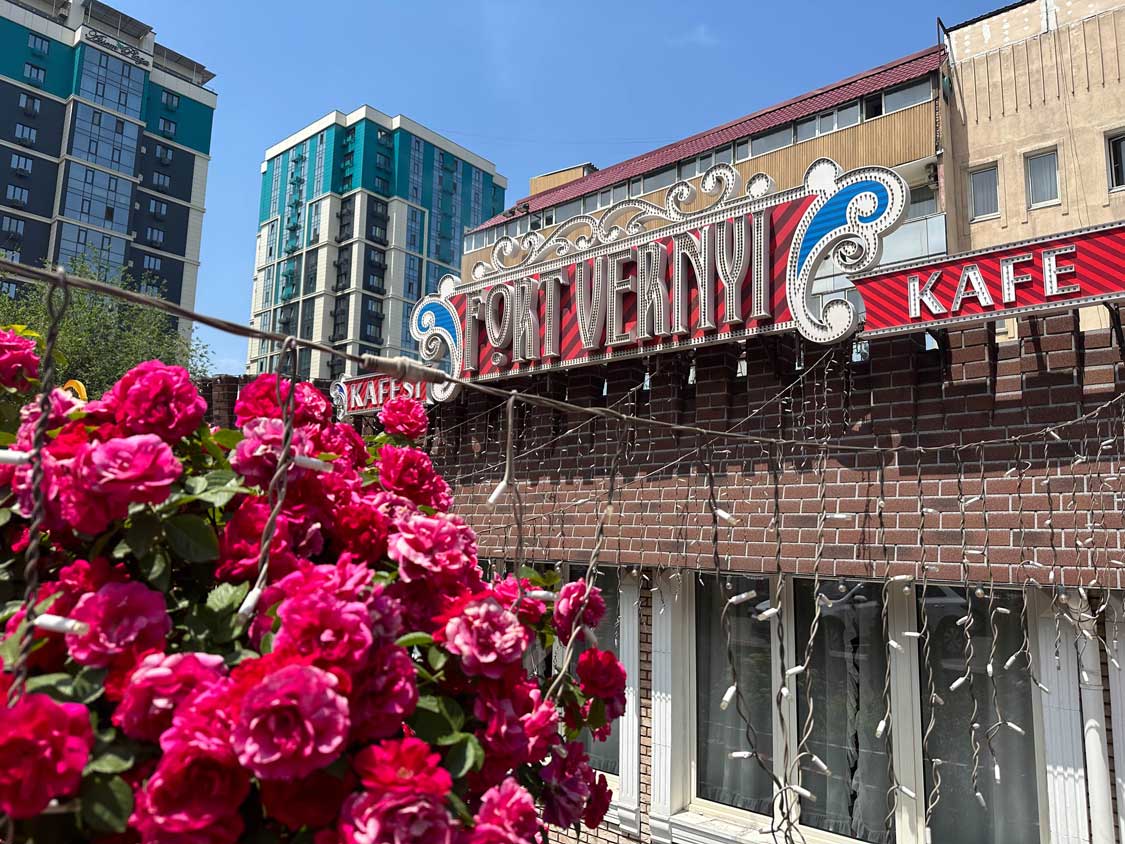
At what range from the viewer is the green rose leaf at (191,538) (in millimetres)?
1404

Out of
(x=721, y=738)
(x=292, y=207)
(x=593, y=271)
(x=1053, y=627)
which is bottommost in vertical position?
(x=721, y=738)

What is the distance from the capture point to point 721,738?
16.4 feet

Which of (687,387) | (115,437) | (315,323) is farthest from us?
(315,323)

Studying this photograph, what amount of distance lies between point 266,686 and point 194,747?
146mm

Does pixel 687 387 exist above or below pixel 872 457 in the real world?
above

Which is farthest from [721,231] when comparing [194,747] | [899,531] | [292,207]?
[292,207]

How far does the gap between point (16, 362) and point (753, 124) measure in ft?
85.7

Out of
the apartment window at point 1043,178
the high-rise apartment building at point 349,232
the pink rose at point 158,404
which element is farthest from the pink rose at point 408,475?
the high-rise apartment building at point 349,232

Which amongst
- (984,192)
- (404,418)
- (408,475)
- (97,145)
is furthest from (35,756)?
(97,145)

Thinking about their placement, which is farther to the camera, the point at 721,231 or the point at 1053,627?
the point at 721,231

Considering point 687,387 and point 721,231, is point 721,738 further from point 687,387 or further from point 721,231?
point 721,231

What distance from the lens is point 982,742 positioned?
4.02m

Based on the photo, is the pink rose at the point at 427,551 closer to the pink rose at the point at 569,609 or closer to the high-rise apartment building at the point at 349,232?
the pink rose at the point at 569,609

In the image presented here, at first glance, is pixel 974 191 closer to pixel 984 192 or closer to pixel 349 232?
pixel 984 192
